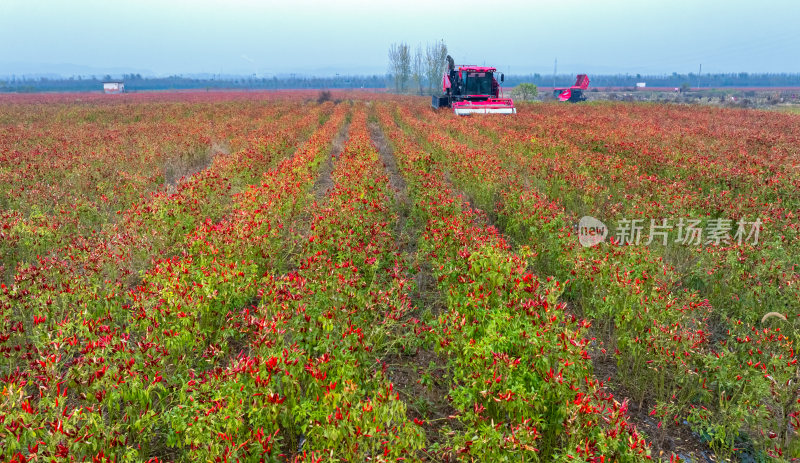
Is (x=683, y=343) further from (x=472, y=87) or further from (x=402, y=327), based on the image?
(x=472, y=87)

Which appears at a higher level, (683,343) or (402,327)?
(683,343)

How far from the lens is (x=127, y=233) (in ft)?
18.0

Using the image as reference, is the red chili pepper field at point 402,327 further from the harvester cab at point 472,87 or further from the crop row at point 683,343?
the harvester cab at point 472,87

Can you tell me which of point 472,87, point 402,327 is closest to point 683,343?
point 402,327

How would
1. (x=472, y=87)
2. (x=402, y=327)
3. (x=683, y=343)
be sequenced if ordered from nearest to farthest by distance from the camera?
(x=683, y=343)
(x=402, y=327)
(x=472, y=87)

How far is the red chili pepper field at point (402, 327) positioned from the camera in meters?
2.61

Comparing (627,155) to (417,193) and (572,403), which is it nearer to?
(417,193)

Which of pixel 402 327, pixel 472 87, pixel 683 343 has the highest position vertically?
pixel 472 87

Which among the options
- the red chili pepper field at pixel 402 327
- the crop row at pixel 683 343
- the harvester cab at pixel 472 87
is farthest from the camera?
the harvester cab at pixel 472 87

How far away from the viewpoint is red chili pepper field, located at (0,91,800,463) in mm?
2607

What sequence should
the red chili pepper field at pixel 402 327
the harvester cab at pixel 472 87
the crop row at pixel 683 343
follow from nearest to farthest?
the red chili pepper field at pixel 402 327 → the crop row at pixel 683 343 → the harvester cab at pixel 472 87

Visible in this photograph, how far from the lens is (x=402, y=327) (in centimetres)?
434

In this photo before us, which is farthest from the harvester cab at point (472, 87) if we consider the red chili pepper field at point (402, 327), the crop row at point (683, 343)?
the crop row at point (683, 343)

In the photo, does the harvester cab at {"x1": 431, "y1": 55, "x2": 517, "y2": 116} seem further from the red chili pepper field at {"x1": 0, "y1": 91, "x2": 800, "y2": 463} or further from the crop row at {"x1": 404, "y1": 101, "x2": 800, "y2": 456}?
the crop row at {"x1": 404, "y1": 101, "x2": 800, "y2": 456}
